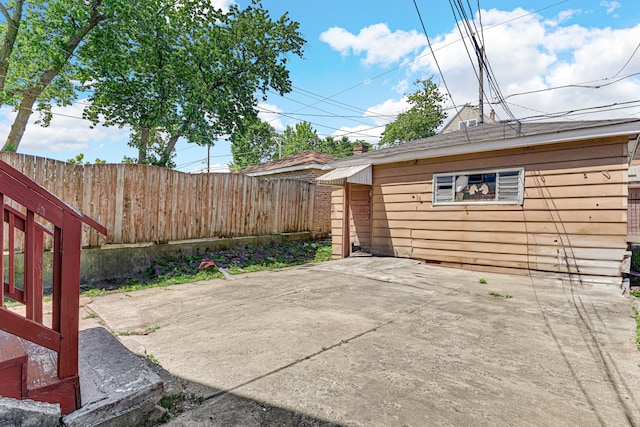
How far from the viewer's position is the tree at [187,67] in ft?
35.1

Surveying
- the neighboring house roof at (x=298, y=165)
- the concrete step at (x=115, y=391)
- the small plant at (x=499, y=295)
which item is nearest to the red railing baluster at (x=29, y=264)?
the concrete step at (x=115, y=391)

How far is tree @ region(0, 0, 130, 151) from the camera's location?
31.9 feet

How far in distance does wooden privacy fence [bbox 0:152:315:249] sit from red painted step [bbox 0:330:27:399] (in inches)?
196

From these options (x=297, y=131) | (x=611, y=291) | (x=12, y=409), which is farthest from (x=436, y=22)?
(x=297, y=131)

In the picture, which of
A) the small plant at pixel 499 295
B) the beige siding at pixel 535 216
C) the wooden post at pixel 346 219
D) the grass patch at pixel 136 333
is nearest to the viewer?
the grass patch at pixel 136 333

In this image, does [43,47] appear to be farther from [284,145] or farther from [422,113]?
[284,145]

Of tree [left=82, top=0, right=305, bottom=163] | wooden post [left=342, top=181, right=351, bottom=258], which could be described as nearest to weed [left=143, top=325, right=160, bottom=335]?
wooden post [left=342, top=181, right=351, bottom=258]

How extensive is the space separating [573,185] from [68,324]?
7322 millimetres

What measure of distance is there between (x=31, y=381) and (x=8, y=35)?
13.7m

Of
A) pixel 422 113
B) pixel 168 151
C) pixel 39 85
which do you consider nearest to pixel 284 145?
pixel 422 113

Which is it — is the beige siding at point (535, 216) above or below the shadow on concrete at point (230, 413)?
above

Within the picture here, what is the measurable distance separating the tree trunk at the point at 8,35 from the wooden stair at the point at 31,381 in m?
13.0

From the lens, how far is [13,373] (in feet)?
4.64

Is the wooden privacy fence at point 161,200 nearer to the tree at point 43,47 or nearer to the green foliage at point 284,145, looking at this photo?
A: the tree at point 43,47
